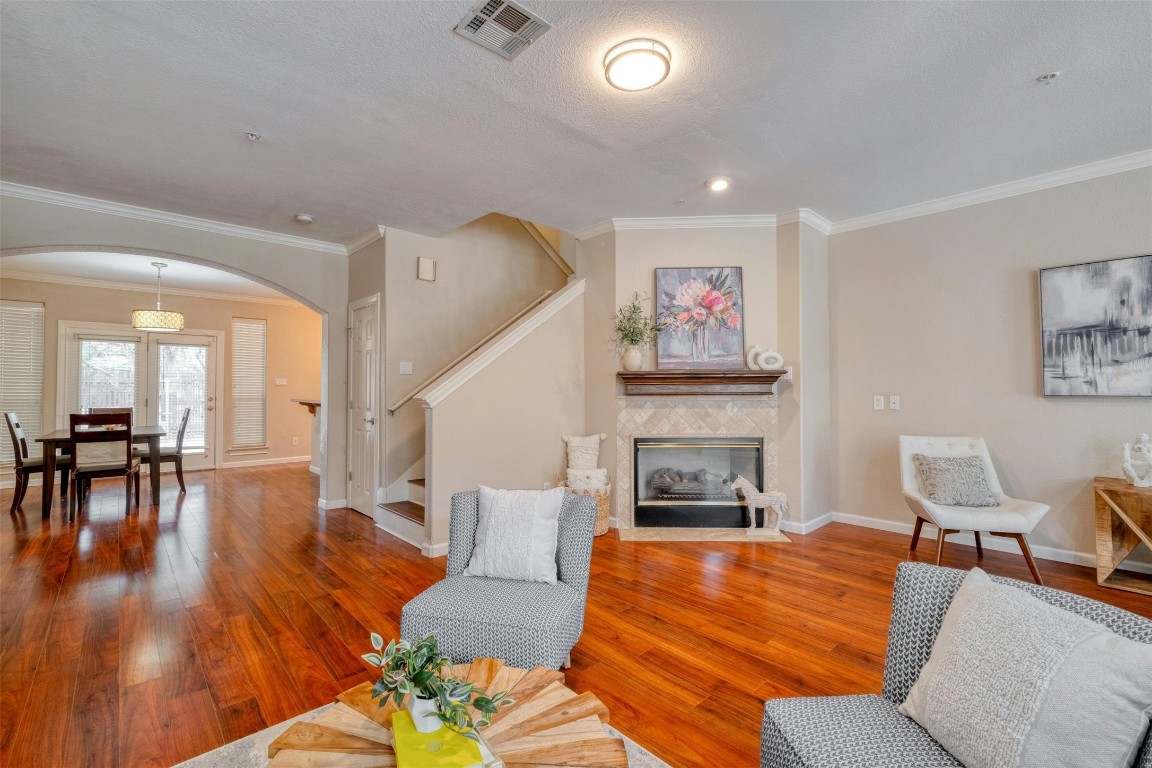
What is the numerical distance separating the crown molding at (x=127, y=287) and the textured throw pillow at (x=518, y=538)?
A: 568cm

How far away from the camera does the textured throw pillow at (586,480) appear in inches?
164

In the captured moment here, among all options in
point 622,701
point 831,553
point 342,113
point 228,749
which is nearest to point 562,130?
point 342,113

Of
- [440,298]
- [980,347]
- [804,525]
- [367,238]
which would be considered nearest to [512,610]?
[804,525]

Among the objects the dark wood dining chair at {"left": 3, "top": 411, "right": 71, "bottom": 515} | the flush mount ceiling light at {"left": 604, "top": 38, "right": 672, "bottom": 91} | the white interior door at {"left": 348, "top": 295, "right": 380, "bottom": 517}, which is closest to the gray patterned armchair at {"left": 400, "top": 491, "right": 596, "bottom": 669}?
the flush mount ceiling light at {"left": 604, "top": 38, "right": 672, "bottom": 91}

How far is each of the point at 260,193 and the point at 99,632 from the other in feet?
9.45

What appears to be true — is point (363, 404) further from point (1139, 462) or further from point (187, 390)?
point (1139, 462)

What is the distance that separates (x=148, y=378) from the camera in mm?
7051

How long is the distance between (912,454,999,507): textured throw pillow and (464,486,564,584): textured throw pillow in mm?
2707

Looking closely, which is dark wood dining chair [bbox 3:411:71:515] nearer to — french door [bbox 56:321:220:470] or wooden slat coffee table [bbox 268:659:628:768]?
french door [bbox 56:321:220:470]

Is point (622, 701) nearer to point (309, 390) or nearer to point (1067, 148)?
point (1067, 148)

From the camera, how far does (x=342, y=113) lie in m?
2.71

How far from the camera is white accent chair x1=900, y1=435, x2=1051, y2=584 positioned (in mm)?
3098

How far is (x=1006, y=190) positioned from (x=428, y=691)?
4687 millimetres

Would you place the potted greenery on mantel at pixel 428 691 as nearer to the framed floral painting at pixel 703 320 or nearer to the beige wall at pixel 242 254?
the framed floral painting at pixel 703 320
